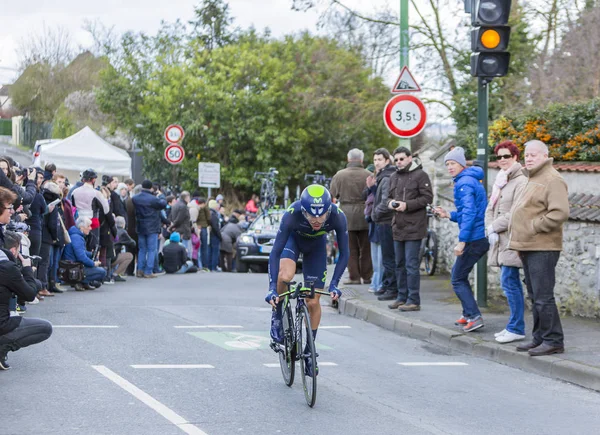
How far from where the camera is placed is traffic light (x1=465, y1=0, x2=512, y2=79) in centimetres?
1156

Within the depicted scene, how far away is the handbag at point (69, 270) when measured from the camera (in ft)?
52.4

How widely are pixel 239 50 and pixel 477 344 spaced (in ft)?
116

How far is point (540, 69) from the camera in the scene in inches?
Result: 956

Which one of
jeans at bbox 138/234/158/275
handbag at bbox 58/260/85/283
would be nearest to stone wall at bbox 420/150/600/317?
handbag at bbox 58/260/85/283

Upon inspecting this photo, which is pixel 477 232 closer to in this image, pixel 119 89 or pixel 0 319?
pixel 0 319

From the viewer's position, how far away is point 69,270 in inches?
630

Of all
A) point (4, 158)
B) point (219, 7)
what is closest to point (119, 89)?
point (219, 7)

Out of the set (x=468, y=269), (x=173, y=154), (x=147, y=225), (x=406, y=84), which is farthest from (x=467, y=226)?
(x=173, y=154)

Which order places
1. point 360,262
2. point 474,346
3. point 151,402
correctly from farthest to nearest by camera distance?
point 360,262, point 474,346, point 151,402

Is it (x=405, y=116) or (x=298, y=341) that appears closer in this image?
(x=298, y=341)

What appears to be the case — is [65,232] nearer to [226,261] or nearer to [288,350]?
[288,350]

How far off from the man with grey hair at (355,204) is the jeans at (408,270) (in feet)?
8.31

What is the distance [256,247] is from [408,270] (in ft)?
36.8

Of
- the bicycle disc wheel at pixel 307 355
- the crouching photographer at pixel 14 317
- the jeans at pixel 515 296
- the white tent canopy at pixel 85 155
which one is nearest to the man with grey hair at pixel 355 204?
the jeans at pixel 515 296
